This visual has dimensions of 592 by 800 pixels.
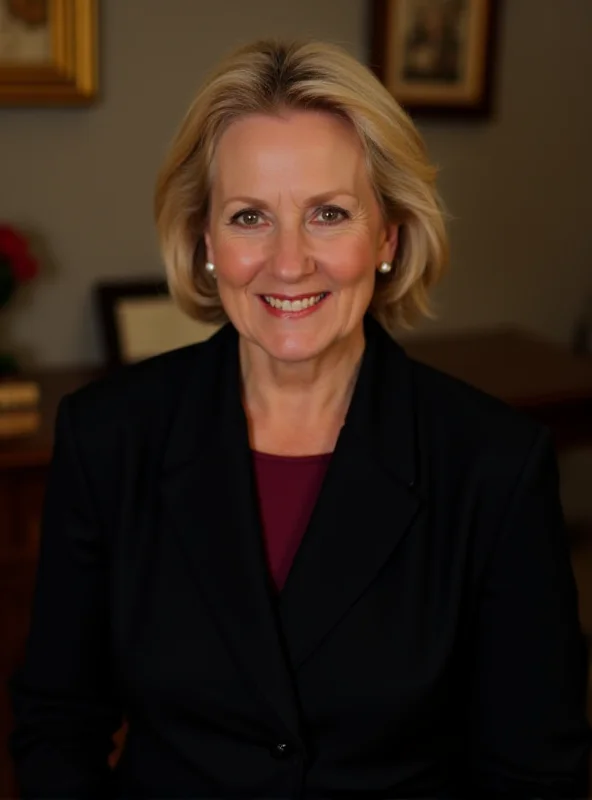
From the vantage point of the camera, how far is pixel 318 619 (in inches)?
50.4

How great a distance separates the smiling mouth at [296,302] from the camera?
134 cm

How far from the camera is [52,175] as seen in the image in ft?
7.80

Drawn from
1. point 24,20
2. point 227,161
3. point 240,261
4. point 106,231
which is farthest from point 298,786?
point 24,20

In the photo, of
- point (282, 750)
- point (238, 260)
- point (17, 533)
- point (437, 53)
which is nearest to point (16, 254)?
point (17, 533)

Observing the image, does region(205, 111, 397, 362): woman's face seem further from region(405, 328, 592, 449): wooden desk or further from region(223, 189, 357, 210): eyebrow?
region(405, 328, 592, 449): wooden desk

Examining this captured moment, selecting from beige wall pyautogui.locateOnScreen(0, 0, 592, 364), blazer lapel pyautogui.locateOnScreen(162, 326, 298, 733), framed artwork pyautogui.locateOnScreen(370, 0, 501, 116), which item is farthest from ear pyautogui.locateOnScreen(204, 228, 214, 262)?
framed artwork pyautogui.locateOnScreen(370, 0, 501, 116)

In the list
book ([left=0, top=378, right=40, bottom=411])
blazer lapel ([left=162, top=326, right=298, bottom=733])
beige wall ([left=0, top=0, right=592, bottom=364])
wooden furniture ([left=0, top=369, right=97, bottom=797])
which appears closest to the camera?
blazer lapel ([left=162, top=326, right=298, bottom=733])

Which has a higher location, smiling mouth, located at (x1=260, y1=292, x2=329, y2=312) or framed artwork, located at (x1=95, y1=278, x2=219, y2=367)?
smiling mouth, located at (x1=260, y1=292, x2=329, y2=312)

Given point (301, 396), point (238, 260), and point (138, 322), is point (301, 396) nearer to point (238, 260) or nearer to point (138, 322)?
point (238, 260)

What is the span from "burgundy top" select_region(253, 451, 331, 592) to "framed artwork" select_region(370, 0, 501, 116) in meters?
1.55

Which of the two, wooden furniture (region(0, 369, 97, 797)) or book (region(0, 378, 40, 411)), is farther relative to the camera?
book (region(0, 378, 40, 411))

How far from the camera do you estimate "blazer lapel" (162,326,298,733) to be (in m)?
1.27

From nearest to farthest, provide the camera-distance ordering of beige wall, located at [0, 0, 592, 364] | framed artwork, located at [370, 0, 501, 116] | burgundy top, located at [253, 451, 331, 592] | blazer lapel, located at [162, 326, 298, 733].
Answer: blazer lapel, located at [162, 326, 298, 733], burgundy top, located at [253, 451, 331, 592], beige wall, located at [0, 0, 592, 364], framed artwork, located at [370, 0, 501, 116]

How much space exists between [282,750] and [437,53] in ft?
6.67
